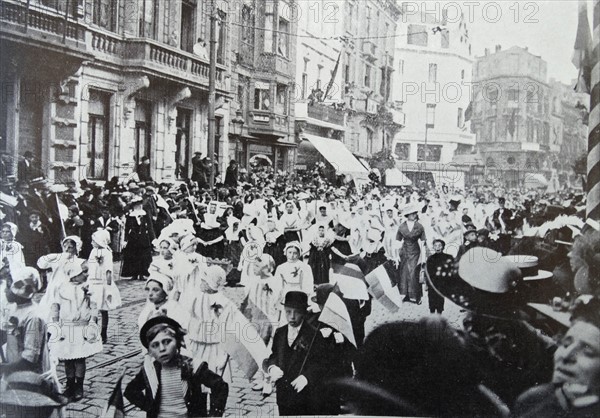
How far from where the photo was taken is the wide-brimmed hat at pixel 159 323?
13.8ft

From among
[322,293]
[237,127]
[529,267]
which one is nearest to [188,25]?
[237,127]

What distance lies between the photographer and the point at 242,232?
4770 millimetres

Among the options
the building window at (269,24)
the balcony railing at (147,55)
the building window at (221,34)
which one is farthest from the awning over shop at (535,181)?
the balcony railing at (147,55)

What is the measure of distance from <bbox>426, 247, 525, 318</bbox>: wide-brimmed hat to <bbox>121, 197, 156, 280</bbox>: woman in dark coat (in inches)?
84.8

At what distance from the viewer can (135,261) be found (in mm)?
4473

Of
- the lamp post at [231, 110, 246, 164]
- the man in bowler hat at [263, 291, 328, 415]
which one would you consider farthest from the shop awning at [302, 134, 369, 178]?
the man in bowler hat at [263, 291, 328, 415]

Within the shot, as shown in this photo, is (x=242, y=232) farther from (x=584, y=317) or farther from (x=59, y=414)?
(x=584, y=317)

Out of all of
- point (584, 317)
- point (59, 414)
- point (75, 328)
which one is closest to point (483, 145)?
point (584, 317)

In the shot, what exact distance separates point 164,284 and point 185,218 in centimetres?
55

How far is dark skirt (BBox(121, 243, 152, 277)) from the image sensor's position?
446cm

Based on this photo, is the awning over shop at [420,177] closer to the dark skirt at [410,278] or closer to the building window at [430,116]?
the building window at [430,116]

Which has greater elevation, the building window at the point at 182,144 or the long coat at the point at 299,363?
the building window at the point at 182,144

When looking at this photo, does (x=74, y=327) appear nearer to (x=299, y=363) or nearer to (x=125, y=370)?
(x=125, y=370)

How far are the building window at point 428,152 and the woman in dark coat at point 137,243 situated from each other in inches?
89.7
